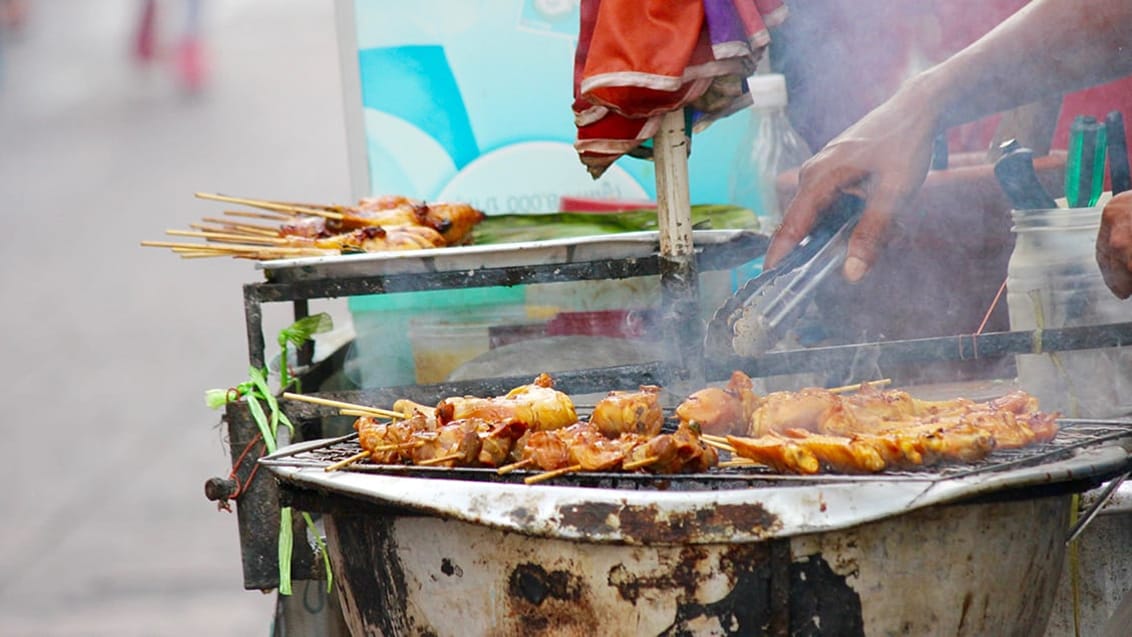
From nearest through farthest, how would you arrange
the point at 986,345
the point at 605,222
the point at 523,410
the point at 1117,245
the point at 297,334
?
the point at 523,410, the point at 1117,245, the point at 986,345, the point at 297,334, the point at 605,222

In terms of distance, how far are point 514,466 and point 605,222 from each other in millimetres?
2255

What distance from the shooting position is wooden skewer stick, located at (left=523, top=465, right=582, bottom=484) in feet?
7.41

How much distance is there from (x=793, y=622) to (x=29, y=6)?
4.16m

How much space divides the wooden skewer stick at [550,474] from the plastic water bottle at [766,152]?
2.51 metres

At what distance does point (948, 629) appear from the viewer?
2.27 m

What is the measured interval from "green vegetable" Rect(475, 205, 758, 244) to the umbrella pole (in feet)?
3.98

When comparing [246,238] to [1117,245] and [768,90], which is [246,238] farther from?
[1117,245]

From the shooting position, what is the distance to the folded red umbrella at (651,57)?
2.90m

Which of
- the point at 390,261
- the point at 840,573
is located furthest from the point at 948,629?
the point at 390,261

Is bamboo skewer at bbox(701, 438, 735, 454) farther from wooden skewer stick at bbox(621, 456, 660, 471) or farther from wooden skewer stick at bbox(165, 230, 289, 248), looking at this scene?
wooden skewer stick at bbox(165, 230, 289, 248)

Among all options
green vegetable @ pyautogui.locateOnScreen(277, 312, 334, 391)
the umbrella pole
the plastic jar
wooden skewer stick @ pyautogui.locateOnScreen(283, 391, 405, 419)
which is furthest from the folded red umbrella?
green vegetable @ pyautogui.locateOnScreen(277, 312, 334, 391)

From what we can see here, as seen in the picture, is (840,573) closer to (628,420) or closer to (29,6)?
(628,420)

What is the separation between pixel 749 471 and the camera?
2449 millimetres

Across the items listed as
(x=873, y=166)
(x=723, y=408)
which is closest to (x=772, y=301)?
(x=723, y=408)
